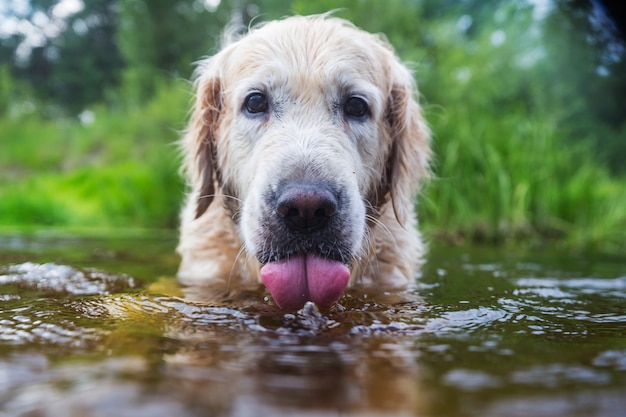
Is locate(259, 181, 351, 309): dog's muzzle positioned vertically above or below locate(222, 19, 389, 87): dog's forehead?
below

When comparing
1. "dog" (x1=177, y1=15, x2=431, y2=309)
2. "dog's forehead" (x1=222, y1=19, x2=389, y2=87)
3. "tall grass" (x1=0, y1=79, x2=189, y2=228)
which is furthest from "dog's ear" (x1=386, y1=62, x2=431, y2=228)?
"tall grass" (x1=0, y1=79, x2=189, y2=228)

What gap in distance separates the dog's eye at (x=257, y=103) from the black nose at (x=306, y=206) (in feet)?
3.40

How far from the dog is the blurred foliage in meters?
1.16

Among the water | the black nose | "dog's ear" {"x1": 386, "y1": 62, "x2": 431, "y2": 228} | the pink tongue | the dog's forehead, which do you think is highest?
the dog's forehead

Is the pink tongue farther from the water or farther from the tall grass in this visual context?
the tall grass

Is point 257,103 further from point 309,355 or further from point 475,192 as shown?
point 475,192

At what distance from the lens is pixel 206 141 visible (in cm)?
473

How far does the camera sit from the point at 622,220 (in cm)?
978

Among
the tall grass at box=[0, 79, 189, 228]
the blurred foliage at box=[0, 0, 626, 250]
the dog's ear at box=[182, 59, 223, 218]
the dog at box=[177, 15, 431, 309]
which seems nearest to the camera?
the dog at box=[177, 15, 431, 309]

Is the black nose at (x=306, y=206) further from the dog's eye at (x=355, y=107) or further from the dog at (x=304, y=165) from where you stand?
the dog's eye at (x=355, y=107)

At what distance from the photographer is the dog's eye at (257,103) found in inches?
159

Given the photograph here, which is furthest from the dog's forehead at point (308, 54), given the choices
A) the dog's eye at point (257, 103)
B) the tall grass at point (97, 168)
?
the tall grass at point (97, 168)

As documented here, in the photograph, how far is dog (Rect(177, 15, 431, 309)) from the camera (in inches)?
126


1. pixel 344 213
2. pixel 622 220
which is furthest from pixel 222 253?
pixel 622 220
